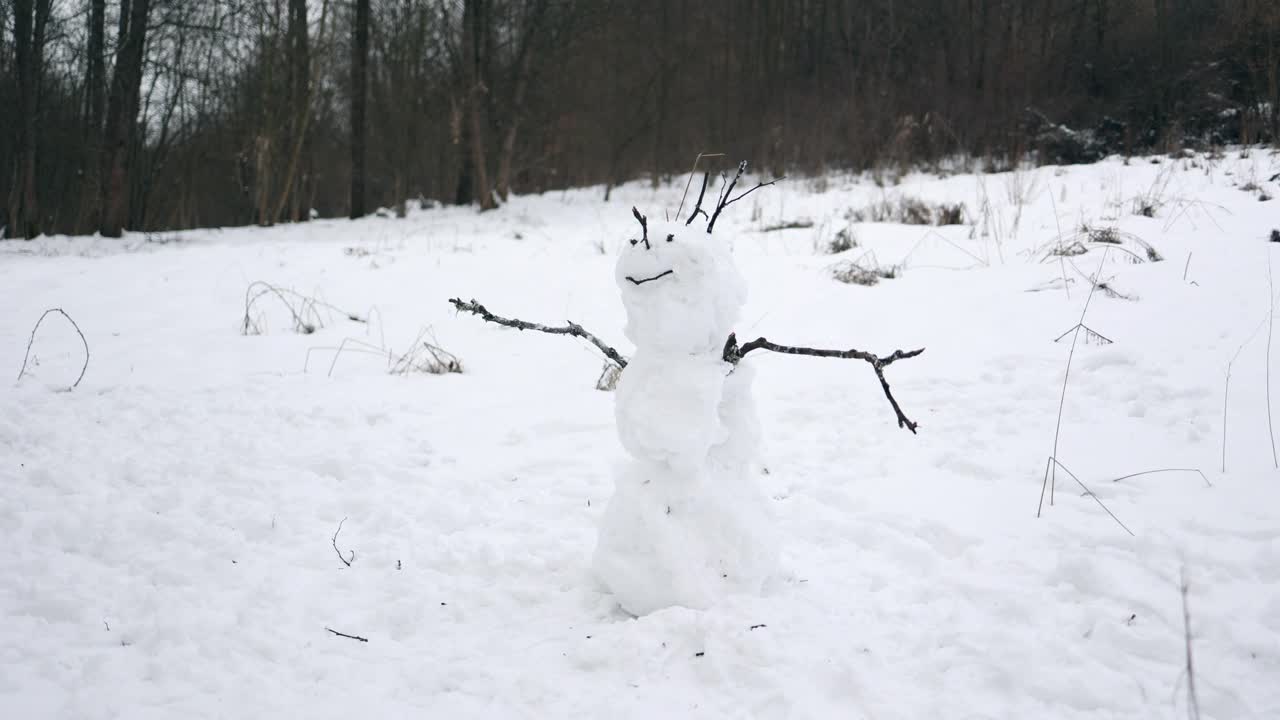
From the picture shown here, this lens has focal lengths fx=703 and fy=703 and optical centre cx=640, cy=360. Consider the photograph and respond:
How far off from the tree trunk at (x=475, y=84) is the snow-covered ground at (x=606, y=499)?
8301 mm

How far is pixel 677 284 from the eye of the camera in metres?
1.38

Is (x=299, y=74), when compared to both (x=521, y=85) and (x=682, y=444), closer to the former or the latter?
(x=521, y=85)

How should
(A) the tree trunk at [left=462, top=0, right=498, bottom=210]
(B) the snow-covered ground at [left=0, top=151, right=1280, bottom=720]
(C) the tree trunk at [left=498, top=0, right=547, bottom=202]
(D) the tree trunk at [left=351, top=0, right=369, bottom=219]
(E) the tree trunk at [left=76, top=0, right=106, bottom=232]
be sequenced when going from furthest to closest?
(C) the tree trunk at [left=498, top=0, right=547, bottom=202] → (A) the tree trunk at [left=462, top=0, right=498, bottom=210] → (D) the tree trunk at [left=351, top=0, right=369, bottom=219] → (E) the tree trunk at [left=76, top=0, right=106, bottom=232] → (B) the snow-covered ground at [left=0, top=151, right=1280, bottom=720]

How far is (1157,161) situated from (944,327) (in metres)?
6.30

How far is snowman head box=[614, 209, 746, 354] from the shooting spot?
1361mm

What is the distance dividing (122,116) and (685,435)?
11.2 metres

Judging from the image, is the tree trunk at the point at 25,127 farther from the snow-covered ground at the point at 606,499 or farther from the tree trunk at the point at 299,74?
the snow-covered ground at the point at 606,499

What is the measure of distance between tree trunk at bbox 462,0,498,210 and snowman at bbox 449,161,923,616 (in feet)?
36.7

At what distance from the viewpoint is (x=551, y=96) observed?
1379 cm

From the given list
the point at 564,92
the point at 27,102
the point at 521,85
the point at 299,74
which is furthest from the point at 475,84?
the point at 27,102

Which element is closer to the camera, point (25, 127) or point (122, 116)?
point (122, 116)

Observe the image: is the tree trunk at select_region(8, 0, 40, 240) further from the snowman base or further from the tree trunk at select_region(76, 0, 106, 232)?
the snowman base

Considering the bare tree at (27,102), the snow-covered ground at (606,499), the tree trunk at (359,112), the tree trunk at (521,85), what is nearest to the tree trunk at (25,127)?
the bare tree at (27,102)

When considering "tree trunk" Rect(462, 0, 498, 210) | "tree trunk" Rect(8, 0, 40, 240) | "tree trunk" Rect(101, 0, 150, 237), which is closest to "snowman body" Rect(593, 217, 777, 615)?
"tree trunk" Rect(101, 0, 150, 237)
